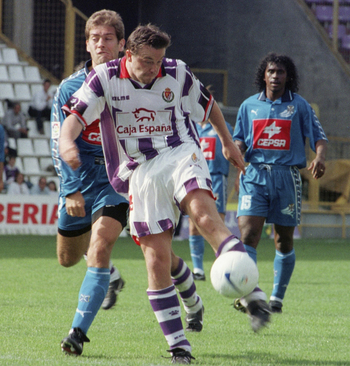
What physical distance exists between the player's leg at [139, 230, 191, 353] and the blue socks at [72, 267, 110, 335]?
0.39 meters

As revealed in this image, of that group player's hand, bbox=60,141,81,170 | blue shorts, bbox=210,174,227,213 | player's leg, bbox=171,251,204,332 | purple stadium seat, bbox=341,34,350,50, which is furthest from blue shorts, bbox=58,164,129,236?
purple stadium seat, bbox=341,34,350,50

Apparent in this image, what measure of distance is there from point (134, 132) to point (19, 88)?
1560 centimetres

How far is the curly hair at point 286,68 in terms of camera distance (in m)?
6.34

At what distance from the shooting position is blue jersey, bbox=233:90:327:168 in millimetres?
6133

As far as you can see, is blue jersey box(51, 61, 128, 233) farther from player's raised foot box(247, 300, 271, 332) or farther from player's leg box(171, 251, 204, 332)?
player's raised foot box(247, 300, 271, 332)

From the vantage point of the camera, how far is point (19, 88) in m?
18.8

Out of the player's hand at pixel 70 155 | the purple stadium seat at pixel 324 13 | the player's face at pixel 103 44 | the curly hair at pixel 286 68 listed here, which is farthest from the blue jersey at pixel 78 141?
the purple stadium seat at pixel 324 13

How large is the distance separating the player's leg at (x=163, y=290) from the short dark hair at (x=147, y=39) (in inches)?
41.3

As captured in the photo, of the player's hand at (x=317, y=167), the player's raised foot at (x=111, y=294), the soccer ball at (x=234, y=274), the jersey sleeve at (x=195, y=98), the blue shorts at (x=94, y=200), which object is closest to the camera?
the soccer ball at (x=234, y=274)

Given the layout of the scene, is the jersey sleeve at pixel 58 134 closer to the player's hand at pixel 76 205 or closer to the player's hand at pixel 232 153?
the player's hand at pixel 76 205

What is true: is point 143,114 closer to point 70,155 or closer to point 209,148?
point 70,155

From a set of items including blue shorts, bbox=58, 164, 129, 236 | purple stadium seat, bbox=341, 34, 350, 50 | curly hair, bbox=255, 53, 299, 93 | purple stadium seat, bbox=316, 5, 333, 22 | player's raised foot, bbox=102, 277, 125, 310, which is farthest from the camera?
purple stadium seat, bbox=341, 34, 350, 50

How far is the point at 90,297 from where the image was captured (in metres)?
4.02

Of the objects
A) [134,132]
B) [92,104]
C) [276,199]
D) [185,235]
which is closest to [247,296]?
[134,132]
